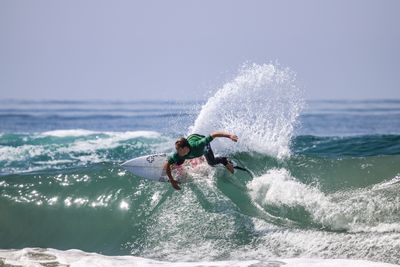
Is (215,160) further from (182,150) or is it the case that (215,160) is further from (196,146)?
(182,150)

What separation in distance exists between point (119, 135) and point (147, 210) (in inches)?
664

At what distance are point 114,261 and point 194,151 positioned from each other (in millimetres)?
3540

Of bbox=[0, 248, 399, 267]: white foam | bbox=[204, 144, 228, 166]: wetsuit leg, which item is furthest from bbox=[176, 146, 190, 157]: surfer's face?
bbox=[0, 248, 399, 267]: white foam

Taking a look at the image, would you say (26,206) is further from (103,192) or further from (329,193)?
(329,193)

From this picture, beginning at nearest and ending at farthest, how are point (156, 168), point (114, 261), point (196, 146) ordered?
point (114, 261)
point (196, 146)
point (156, 168)

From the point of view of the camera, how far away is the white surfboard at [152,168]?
47.7 ft

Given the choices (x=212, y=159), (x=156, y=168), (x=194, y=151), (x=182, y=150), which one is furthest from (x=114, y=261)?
(x=156, y=168)

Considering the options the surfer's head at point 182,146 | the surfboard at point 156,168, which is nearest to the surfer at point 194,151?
the surfer's head at point 182,146

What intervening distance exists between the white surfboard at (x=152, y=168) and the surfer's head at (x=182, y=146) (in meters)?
1.52

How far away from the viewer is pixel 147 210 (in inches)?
542

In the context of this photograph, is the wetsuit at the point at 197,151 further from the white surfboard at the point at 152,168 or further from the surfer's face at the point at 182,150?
the white surfboard at the point at 152,168

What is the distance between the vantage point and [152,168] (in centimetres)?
1472

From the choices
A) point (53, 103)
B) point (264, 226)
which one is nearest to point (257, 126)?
point (264, 226)

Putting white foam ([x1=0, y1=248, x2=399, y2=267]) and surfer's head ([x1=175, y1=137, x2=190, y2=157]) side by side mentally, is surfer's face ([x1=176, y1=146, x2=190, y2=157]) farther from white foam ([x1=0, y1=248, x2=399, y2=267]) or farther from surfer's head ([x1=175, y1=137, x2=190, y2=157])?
white foam ([x1=0, y1=248, x2=399, y2=267])
